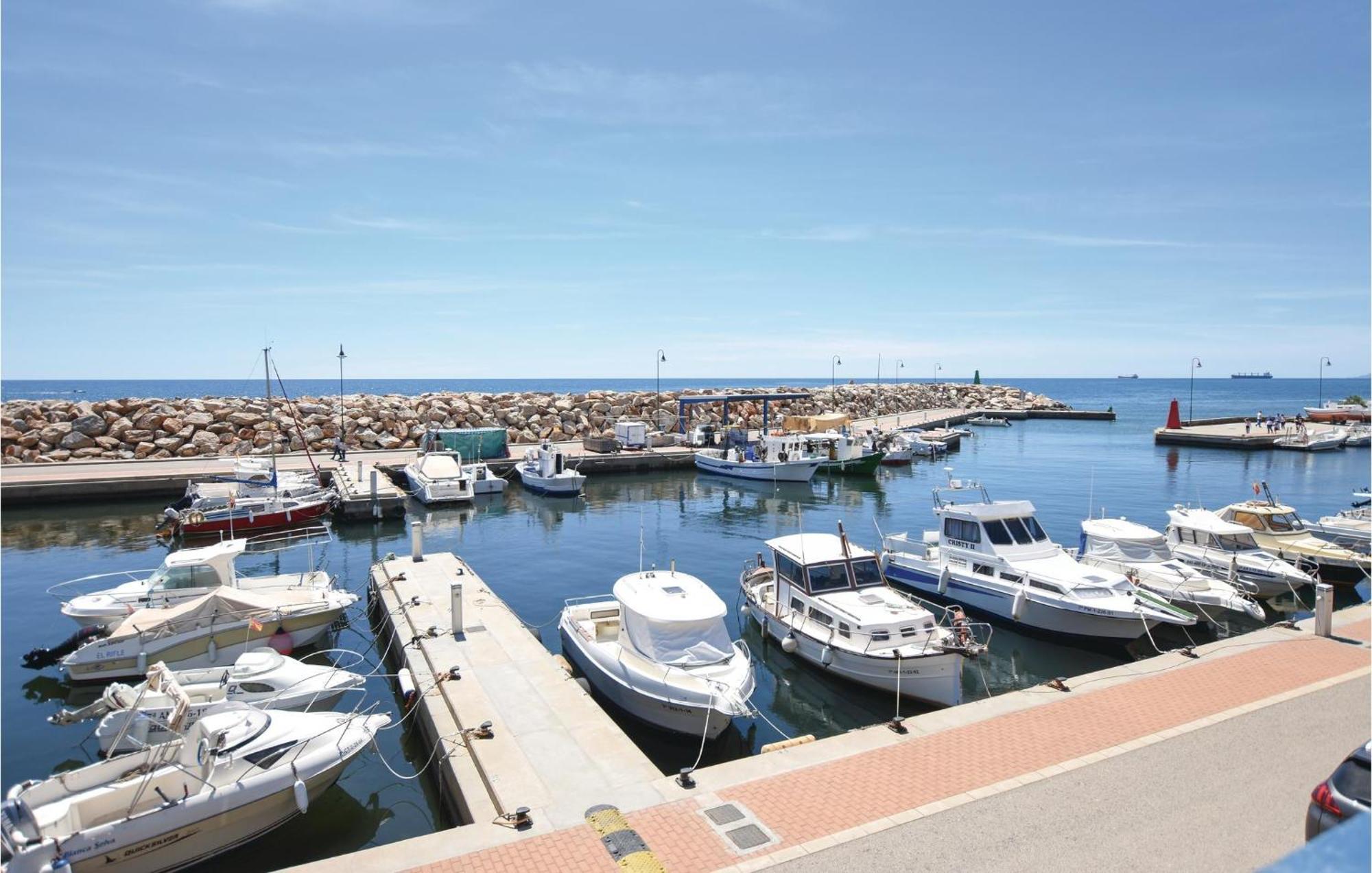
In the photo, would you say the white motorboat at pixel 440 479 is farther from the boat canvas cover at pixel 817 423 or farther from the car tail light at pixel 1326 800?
the car tail light at pixel 1326 800

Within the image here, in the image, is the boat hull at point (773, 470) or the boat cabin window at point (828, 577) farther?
the boat hull at point (773, 470)

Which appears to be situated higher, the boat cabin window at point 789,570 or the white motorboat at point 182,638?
the boat cabin window at point 789,570

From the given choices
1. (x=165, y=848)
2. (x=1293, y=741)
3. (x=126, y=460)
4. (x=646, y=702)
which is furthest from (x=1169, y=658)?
(x=126, y=460)

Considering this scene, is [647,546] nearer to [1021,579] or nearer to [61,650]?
[1021,579]

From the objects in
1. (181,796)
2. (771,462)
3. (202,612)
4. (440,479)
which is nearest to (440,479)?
(440,479)

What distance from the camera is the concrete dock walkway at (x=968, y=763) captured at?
8.91 meters

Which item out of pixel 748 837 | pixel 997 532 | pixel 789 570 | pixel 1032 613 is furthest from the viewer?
pixel 997 532

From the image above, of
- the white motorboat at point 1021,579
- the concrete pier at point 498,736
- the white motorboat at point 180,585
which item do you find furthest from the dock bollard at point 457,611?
the white motorboat at point 1021,579

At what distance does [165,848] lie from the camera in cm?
993

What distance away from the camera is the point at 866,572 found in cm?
1855

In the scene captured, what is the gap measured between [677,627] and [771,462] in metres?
34.4

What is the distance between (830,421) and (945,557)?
1440 inches

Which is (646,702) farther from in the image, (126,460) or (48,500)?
(126,460)

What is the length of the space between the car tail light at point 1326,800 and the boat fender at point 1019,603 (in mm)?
13184
